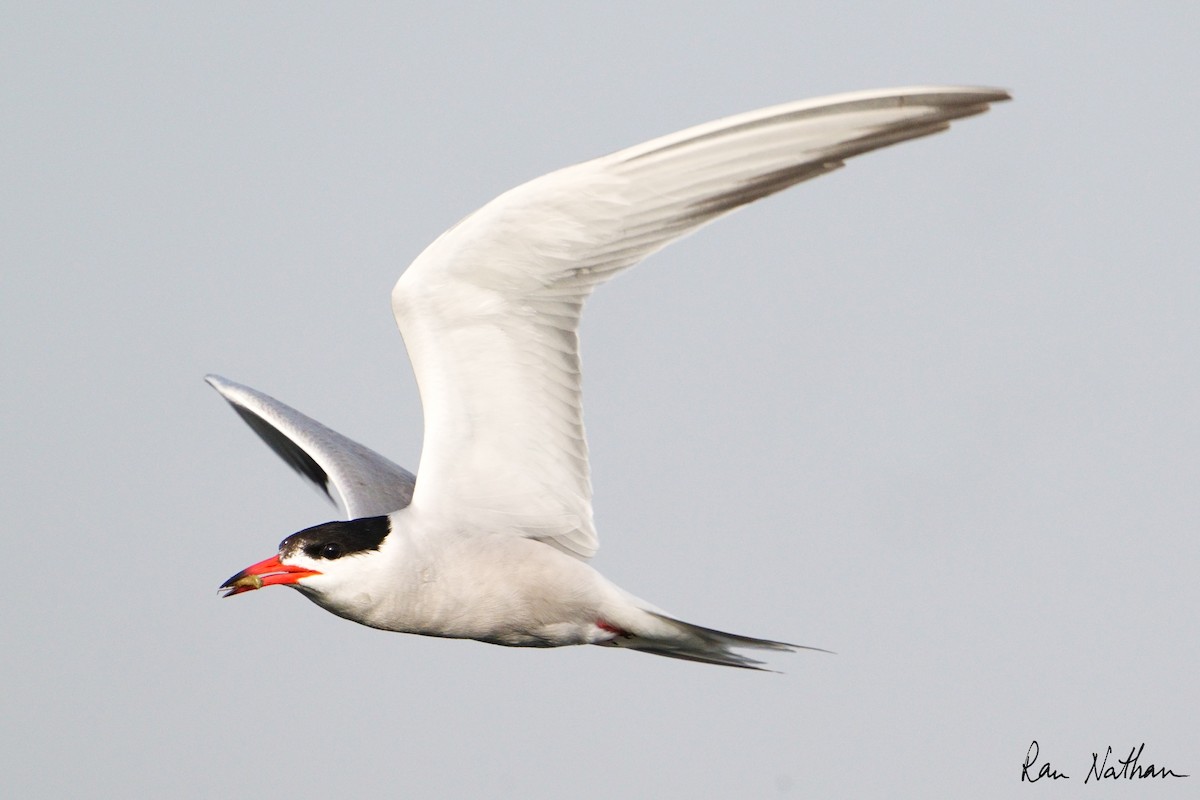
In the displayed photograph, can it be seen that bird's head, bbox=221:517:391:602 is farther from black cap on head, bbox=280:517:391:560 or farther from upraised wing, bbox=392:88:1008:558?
upraised wing, bbox=392:88:1008:558

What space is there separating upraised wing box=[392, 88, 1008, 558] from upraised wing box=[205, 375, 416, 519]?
4.17 feet

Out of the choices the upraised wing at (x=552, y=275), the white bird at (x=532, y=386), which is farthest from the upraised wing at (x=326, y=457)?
the upraised wing at (x=552, y=275)

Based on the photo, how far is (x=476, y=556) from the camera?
6816 millimetres

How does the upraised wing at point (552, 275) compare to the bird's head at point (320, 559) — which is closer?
the upraised wing at point (552, 275)

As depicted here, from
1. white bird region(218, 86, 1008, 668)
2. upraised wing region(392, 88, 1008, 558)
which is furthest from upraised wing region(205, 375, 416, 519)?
upraised wing region(392, 88, 1008, 558)

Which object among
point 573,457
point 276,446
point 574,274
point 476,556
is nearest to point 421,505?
point 476,556

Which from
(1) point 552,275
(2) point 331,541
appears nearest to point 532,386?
(1) point 552,275

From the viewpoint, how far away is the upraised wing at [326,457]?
8.08 meters

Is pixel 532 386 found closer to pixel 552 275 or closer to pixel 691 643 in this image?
pixel 552 275

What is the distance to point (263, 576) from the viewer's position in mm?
6336

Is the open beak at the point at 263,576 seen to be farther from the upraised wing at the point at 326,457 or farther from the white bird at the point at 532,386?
the upraised wing at the point at 326,457

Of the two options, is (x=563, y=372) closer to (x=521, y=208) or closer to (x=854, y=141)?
(x=521, y=208)

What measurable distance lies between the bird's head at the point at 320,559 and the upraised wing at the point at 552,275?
0.45 m

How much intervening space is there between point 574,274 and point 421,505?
4.85ft
